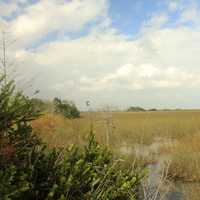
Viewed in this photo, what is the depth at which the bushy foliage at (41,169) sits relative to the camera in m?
5.54

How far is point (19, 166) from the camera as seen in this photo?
Result: 5770 millimetres

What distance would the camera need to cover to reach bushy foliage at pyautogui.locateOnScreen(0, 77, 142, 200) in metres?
5.54

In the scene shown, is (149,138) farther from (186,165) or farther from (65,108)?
(65,108)

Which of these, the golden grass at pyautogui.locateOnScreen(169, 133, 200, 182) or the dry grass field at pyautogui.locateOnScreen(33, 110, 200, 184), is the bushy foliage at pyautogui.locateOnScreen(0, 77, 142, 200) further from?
the golden grass at pyautogui.locateOnScreen(169, 133, 200, 182)

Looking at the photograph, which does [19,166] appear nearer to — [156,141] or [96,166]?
[96,166]

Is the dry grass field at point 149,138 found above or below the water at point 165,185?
above

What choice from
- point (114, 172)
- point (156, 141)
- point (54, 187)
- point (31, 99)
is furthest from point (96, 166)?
point (156, 141)

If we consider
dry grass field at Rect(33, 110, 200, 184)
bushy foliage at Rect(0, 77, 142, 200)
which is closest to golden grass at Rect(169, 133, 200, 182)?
dry grass field at Rect(33, 110, 200, 184)

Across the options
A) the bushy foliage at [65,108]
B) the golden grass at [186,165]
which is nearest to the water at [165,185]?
the golden grass at [186,165]

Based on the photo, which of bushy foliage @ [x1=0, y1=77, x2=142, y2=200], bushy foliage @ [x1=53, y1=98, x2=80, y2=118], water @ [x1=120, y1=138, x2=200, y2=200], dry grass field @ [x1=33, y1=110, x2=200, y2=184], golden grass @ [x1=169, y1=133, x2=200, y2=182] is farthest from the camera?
bushy foliage @ [x1=53, y1=98, x2=80, y2=118]

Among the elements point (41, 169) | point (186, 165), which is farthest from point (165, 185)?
point (41, 169)

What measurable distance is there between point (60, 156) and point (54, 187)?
944 mm

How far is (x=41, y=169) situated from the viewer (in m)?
6.06

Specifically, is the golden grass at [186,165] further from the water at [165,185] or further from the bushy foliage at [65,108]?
the bushy foliage at [65,108]
